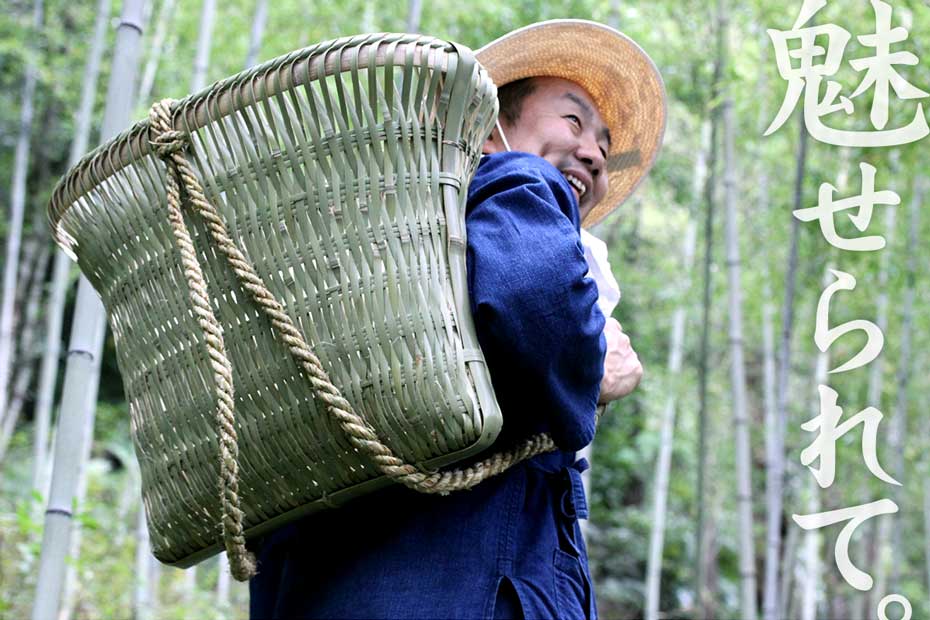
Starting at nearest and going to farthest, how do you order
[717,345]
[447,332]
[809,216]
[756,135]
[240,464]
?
1. [447,332]
2. [240,464]
3. [809,216]
4. [756,135]
5. [717,345]

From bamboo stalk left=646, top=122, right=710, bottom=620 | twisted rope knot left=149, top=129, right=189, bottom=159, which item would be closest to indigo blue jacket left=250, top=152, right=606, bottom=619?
twisted rope knot left=149, top=129, right=189, bottom=159

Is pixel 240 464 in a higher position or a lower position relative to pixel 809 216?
lower

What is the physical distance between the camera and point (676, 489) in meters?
10.1

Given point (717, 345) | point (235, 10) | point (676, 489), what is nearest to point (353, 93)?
point (235, 10)

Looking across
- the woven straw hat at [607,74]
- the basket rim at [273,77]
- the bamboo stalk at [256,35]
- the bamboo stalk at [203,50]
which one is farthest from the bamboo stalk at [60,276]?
the basket rim at [273,77]

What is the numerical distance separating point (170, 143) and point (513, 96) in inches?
25.6

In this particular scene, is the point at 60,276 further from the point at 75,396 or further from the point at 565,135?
the point at 565,135

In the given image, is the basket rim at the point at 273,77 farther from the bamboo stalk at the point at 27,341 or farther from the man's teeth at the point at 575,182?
the bamboo stalk at the point at 27,341

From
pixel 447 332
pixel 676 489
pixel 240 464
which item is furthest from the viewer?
pixel 676 489

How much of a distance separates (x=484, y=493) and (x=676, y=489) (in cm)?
915

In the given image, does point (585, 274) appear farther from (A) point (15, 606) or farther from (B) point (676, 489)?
(B) point (676, 489)

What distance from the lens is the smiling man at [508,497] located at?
3.86 feet

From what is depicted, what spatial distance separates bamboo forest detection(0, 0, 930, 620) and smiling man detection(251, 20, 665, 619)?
75 mm

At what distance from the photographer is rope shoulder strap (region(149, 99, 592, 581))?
45.6 inches
